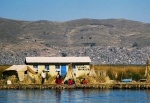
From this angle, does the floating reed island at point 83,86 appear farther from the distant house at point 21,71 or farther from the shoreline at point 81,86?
the distant house at point 21,71

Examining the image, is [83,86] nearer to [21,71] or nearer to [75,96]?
[75,96]

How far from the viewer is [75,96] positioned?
138 ft

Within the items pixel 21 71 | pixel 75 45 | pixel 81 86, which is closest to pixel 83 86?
pixel 81 86

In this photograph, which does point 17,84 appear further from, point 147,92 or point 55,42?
point 55,42

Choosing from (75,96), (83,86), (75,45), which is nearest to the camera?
(75,96)

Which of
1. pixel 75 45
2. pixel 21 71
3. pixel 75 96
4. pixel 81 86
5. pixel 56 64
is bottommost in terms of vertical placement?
pixel 75 96

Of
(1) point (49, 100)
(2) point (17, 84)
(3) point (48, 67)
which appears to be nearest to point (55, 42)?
(3) point (48, 67)

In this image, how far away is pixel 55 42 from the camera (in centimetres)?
17612

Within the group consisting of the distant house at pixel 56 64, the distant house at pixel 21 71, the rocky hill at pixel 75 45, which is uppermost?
the rocky hill at pixel 75 45

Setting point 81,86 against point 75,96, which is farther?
point 81,86

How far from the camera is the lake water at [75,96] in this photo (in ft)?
128

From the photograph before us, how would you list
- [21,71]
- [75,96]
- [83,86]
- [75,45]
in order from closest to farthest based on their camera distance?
[75,96] → [83,86] → [21,71] → [75,45]

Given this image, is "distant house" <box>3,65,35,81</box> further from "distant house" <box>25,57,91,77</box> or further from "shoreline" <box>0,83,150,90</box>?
"distant house" <box>25,57,91,77</box>

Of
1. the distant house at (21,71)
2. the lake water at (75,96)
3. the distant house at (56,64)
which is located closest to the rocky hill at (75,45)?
the distant house at (56,64)
